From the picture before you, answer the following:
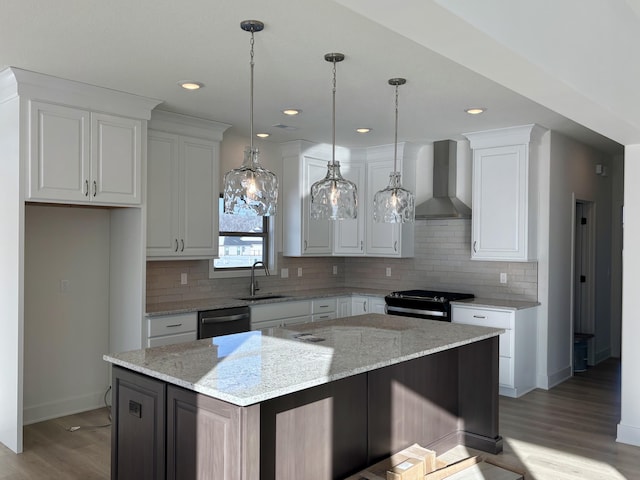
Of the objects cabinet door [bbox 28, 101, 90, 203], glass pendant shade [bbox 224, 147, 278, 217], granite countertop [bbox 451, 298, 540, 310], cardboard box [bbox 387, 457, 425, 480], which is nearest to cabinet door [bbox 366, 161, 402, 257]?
granite countertop [bbox 451, 298, 540, 310]

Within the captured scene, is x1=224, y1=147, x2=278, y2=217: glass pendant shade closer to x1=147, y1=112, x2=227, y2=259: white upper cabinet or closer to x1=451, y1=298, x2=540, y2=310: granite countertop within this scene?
x1=147, y1=112, x2=227, y2=259: white upper cabinet

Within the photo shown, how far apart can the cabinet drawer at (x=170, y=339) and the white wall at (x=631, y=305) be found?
3430mm

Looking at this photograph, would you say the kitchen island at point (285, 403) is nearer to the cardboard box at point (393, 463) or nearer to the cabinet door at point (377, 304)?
the cardboard box at point (393, 463)

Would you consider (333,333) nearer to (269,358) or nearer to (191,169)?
(269,358)

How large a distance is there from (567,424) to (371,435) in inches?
88.0

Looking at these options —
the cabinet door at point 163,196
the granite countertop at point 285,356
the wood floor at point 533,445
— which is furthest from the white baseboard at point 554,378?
the cabinet door at point 163,196

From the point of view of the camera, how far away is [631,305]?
407 cm

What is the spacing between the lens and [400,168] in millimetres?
6348

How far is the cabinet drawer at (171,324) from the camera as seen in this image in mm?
4539

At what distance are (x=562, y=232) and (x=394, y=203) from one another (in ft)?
9.39

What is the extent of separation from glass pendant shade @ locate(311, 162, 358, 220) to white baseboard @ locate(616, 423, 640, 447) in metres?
2.64

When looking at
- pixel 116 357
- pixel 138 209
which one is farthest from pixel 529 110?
pixel 116 357

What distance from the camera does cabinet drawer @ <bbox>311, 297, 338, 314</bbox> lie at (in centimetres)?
604

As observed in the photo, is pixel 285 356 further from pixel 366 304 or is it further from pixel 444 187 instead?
pixel 444 187
